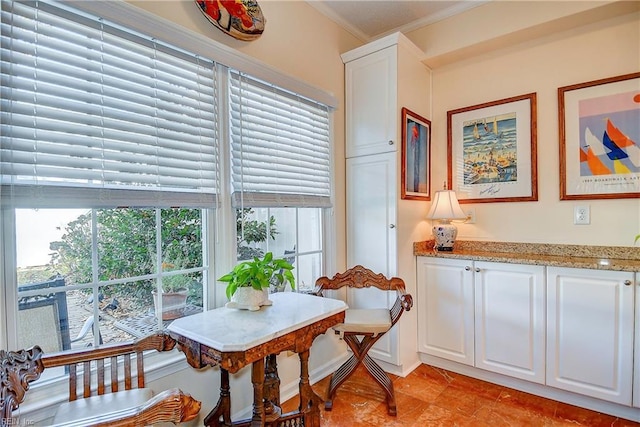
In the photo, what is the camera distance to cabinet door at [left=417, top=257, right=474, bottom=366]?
2.36m

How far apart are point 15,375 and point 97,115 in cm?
96

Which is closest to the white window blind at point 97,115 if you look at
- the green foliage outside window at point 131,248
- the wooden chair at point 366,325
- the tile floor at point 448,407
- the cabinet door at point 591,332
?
the green foliage outside window at point 131,248

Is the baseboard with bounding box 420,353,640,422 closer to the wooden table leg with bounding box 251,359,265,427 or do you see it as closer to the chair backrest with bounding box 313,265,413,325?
the chair backrest with bounding box 313,265,413,325

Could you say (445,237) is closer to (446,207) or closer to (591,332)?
(446,207)

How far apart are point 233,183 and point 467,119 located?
200 cm

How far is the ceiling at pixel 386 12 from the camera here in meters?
2.37

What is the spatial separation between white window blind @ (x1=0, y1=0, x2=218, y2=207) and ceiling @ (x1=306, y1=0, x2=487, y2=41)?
1.24 m

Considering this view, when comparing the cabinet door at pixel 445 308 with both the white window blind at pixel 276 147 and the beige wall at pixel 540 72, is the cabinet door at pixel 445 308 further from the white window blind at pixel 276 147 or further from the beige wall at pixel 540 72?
the white window blind at pixel 276 147

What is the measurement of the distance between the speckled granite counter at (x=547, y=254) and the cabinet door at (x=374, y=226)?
322 millimetres

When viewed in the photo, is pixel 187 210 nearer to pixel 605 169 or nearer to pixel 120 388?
pixel 120 388

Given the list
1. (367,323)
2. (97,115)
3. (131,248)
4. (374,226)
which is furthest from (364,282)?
(97,115)

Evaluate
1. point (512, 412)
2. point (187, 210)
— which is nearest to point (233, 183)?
point (187, 210)

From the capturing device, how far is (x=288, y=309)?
1577 mm

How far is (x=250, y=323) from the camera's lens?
1.39m
